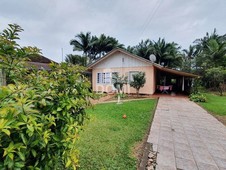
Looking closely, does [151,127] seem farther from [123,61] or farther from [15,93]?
[123,61]

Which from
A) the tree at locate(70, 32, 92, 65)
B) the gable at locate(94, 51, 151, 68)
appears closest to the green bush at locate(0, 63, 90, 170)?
the gable at locate(94, 51, 151, 68)

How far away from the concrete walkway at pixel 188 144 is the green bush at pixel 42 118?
2303 mm

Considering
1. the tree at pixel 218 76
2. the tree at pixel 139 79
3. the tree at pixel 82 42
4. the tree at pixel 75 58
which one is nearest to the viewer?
the tree at pixel 139 79

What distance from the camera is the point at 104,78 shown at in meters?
16.9

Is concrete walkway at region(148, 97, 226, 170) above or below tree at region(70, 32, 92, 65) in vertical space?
below

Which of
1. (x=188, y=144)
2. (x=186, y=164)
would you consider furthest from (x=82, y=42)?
(x=186, y=164)

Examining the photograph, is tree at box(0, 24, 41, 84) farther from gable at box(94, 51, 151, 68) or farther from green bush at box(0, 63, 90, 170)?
gable at box(94, 51, 151, 68)

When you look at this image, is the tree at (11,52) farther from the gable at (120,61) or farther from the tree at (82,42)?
the tree at (82,42)

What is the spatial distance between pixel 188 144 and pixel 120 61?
12511 mm

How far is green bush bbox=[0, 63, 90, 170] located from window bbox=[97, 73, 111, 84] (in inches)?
576

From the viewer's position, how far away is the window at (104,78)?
1666cm

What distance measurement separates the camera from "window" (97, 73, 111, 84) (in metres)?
16.7

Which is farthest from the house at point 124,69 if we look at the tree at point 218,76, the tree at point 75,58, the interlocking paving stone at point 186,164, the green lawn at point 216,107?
the tree at point 75,58

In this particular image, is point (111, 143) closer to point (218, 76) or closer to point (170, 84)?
point (218, 76)
